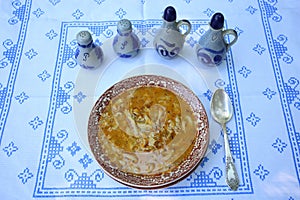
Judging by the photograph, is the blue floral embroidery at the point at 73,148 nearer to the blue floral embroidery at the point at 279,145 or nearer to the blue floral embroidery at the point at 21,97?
the blue floral embroidery at the point at 21,97

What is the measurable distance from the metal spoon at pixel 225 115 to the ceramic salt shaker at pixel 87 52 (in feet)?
1.09

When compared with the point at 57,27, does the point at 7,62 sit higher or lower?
lower

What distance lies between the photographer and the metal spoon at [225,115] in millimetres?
816

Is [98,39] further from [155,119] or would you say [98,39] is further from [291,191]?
[291,191]

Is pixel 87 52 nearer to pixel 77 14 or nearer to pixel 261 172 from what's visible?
pixel 77 14

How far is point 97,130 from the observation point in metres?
0.84

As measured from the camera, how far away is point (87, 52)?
918 millimetres

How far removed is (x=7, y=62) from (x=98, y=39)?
27cm

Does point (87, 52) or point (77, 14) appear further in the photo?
point (77, 14)

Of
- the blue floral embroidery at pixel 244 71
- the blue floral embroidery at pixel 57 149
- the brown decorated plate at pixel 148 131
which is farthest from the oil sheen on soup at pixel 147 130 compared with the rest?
the blue floral embroidery at pixel 244 71

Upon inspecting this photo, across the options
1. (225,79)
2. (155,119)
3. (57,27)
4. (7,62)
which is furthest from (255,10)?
(7,62)

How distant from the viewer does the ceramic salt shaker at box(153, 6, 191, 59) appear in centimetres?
89

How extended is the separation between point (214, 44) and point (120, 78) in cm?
27

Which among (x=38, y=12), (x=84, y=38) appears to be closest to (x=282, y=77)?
(x=84, y=38)
